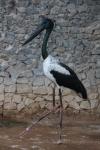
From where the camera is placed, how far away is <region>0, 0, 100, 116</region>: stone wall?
9.30 m

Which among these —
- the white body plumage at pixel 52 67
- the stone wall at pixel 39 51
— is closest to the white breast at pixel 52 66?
the white body plumage at pixel 52 67

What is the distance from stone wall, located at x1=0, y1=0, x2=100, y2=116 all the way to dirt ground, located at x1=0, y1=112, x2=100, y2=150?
1.45 ft

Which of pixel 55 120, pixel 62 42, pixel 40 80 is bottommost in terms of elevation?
pixel 55 120

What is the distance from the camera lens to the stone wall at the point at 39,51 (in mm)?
9305

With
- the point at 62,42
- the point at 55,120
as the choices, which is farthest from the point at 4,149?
the point at 62,42

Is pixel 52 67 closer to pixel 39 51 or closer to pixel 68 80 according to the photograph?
pixel 68 80

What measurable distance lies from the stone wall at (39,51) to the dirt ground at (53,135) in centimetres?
44

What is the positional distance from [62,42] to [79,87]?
207cm

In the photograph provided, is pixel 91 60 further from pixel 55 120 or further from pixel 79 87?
pixel 79 87

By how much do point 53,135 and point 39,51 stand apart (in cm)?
217

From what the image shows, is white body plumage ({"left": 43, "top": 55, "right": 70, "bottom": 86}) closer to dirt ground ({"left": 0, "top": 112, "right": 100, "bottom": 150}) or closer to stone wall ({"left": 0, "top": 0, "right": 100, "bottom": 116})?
dirt ground ({"left": 0, "top": 112, "right": 100, "bottom": 150})

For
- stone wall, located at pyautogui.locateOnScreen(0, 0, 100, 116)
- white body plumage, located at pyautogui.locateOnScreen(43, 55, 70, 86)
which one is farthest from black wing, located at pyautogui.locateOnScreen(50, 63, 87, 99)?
stone wall, located at pyautogui.locateOnScreen(0, 0, 100, 116)

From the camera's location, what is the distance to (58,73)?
742 cm

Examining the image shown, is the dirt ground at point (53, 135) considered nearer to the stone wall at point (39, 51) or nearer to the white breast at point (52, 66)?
the stone wall at point (39, 51)
